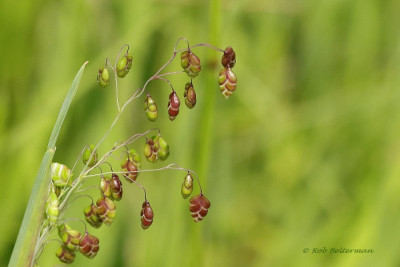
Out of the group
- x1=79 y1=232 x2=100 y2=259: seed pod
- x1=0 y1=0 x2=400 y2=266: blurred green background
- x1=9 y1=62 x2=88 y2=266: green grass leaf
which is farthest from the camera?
x1=0 y1=0 x2=400 y2=266: blurred green background

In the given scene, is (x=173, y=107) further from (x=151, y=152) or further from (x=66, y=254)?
(x=66, y=254)

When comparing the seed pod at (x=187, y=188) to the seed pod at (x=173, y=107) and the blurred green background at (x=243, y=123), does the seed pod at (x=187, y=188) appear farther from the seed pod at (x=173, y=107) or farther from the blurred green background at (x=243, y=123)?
the blurred green background at (x=243, y=123)

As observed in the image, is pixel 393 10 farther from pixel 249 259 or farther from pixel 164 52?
pixel 249 259

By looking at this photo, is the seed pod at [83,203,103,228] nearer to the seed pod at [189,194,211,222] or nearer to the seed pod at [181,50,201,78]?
the seed pod at [189,194,211,222]

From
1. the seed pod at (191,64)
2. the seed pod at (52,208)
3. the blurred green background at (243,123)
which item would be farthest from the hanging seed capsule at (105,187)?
the blurred green background at (243,123)

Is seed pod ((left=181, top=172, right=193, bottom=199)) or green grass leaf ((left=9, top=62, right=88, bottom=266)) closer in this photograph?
green grass leaf ((left=9, top=62, right=88, bottom=266))

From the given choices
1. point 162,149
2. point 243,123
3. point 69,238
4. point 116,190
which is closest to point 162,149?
point 162,149

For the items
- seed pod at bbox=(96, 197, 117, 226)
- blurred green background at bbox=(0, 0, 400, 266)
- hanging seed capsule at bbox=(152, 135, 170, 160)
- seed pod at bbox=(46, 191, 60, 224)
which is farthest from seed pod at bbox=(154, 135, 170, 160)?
blurred green background at bbox=(0, 0, 400, 266)
